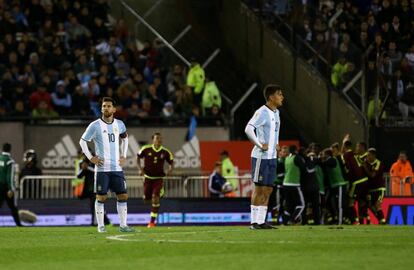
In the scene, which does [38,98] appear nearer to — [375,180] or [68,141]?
[68,141]

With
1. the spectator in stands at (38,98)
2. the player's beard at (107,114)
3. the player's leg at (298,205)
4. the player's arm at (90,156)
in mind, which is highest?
the spectator in stands at (38,98)

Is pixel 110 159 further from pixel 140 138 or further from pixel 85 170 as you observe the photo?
pixel 140 138

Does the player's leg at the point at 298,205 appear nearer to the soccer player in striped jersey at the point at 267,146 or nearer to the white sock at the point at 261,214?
the white sock at the point at 261,214

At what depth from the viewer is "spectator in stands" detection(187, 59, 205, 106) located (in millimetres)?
35969

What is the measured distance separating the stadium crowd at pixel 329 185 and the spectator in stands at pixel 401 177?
1.82m

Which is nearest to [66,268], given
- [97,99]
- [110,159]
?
[110,159]

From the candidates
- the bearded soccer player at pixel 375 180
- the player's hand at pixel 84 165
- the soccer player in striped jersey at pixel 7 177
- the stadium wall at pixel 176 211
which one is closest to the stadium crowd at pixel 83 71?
the stadium wall at pixel 176 211

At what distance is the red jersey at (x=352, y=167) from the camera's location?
29.8m

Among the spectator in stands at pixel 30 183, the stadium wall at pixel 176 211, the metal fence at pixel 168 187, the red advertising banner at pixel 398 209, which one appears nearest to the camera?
the stadium wall at pixel 176 211

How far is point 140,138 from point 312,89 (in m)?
5.71

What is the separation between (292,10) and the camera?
3747 centimetres

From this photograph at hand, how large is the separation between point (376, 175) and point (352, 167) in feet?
2.05

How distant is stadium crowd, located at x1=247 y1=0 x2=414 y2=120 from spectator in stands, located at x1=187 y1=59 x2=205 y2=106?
128 inches

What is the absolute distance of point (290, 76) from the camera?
124ft
